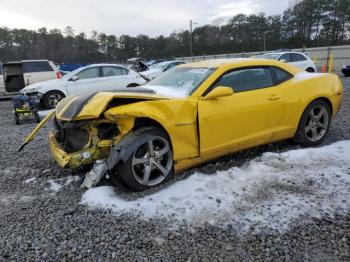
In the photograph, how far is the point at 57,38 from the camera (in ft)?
192

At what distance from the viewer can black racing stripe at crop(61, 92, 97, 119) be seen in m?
3.78

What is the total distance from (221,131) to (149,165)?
1.00 metres

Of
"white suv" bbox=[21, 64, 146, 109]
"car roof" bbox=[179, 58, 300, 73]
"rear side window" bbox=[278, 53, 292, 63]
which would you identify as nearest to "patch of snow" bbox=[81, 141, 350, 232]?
"car roof" bbox=[179, 58, 300, 73]

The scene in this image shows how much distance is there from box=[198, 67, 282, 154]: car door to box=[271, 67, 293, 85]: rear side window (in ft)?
0.33

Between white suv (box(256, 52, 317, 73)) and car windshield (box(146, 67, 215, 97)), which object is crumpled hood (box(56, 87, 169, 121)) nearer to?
car windshield (box(146, 67, 215, 97))

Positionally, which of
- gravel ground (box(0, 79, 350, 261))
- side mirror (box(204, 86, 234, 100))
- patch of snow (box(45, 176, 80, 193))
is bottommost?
gravel ground (box(0, 79, 350, 261))

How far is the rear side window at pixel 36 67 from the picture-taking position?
14.5 m

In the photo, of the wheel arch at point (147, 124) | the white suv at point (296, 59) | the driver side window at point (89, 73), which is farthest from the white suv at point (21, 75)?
the wheel arch at point (147, 124)

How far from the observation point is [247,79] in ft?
14.9

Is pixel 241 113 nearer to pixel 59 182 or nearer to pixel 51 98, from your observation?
pixel 59 182

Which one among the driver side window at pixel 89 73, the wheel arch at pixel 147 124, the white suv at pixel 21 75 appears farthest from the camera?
the white suv at pixel 21 75

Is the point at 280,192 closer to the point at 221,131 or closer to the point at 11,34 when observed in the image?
the point at 221,131

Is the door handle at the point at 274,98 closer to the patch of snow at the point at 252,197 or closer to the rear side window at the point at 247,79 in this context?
the rear side window at the point at 247,79

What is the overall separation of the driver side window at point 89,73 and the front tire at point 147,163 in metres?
7.88
